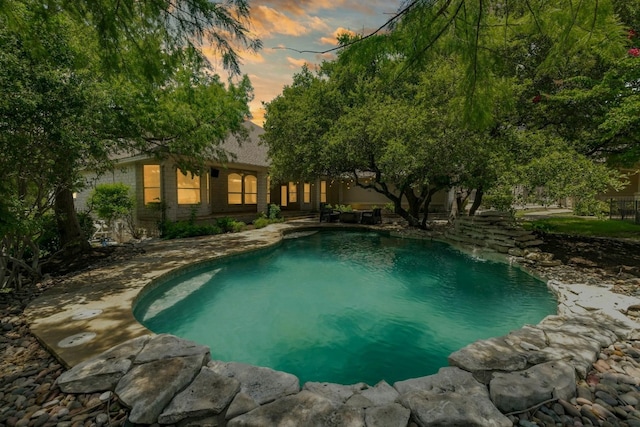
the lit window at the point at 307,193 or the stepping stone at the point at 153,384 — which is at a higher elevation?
the lit window at the point at 307,193

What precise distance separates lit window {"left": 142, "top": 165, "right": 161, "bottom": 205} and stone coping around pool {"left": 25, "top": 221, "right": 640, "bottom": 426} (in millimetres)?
9755

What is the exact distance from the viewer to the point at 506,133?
10.1 meters

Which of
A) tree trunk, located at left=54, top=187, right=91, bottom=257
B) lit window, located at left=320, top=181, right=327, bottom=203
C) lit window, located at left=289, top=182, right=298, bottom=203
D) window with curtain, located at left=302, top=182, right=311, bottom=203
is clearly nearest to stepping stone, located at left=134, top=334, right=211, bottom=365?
tree trunk, located at left=54, top=187, right=91, bottom=257

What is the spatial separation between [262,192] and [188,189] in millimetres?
4198

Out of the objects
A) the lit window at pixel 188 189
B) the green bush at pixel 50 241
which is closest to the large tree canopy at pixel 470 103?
the lit window at pixel 188 189

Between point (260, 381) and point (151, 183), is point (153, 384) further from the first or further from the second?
point (151, 183)

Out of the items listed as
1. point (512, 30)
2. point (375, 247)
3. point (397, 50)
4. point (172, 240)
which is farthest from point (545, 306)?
point (172, 240)

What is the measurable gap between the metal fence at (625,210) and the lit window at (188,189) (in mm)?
21197

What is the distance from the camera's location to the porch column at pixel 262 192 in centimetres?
1710

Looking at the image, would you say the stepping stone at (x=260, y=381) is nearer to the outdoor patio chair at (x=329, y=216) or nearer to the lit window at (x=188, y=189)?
the lit window at (x=188, y=189)

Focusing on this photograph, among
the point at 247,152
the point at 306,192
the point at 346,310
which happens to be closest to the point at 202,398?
the point at 346,310

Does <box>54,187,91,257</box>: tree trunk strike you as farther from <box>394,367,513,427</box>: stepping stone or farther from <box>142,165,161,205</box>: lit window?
<box>394,367,513,427</box>: stepping stone

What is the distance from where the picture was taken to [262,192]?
17.2 m

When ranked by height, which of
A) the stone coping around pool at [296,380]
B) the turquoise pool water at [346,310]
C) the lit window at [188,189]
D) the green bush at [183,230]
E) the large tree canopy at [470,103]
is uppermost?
the large tree canopy at [470,103]
